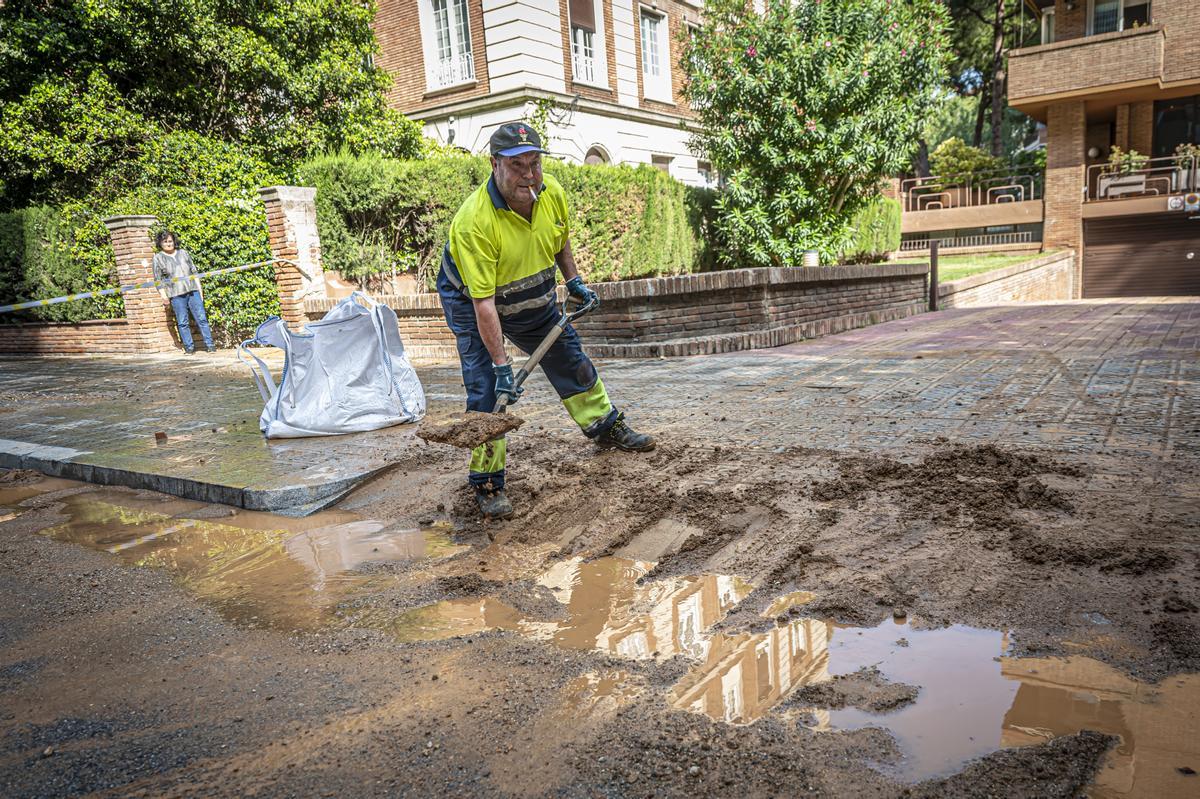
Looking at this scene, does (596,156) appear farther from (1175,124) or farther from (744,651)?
(744,651)

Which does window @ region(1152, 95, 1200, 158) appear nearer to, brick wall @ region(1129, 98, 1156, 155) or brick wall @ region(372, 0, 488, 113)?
brick wall @ region(1129, 98, 1156, 155)

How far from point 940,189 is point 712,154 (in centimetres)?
1617

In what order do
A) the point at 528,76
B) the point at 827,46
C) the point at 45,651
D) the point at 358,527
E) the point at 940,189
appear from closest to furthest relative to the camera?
the point at 45,651
the point at 358,527
the point at 827,46
the point at 528,76
the point at 940,189

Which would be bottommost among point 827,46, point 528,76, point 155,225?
point 155,225

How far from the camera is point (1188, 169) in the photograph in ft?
66.9

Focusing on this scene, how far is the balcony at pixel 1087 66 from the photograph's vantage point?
19.8 m

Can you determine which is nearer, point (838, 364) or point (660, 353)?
point (838, 364)

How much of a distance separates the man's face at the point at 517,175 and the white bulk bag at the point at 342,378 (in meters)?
2.51

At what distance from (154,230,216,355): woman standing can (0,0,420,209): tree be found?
8.96 feet

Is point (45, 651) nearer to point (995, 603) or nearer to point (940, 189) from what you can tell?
point (995, 603)

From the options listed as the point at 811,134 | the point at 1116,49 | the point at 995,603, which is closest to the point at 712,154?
the point at 811,134

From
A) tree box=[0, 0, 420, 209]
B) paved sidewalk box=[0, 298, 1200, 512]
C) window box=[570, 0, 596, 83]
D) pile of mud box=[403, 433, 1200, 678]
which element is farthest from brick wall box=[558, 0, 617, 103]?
pile of mud box=[403, 433, 1200, 678]

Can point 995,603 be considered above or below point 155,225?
below

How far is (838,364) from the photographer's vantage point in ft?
25.7
